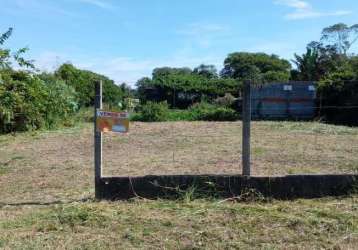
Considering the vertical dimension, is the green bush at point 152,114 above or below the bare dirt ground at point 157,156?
above

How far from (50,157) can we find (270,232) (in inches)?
268

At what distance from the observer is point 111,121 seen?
22.0 feet

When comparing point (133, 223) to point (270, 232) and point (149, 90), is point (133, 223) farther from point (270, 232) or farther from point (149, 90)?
point (149, 90)

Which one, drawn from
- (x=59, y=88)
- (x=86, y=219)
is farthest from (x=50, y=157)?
(x=59, y=88)

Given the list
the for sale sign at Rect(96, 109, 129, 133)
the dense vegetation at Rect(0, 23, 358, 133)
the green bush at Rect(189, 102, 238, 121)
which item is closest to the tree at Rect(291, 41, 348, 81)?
the dense vegetation at Rect(0, 23, 358, 133)

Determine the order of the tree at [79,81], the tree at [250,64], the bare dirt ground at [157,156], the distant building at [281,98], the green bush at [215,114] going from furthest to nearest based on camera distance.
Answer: the tree at [250,64] < the tree at [79,81] < the distant building at [281,98] < the green bush at [215,114] < the bare dirt ground at [157,156]

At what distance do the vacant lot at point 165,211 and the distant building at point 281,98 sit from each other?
15967 millimetres

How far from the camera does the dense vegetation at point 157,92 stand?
30.3 ft

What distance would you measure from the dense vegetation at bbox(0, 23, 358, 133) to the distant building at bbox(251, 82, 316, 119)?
1.06m

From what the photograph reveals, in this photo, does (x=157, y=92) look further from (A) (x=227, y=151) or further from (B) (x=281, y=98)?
(A) (x=227, y=151)

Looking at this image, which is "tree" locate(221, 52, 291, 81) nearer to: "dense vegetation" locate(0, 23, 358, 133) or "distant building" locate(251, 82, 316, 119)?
"dense vegetation" locate(0, 23, 358, 133)

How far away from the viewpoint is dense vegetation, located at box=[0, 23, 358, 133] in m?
9.23

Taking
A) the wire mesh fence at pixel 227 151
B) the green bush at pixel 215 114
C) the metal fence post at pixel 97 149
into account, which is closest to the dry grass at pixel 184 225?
the metal fence post at pixel 97 149

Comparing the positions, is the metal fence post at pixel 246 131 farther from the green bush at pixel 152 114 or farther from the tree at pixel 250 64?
the tree at pixel 250 64
